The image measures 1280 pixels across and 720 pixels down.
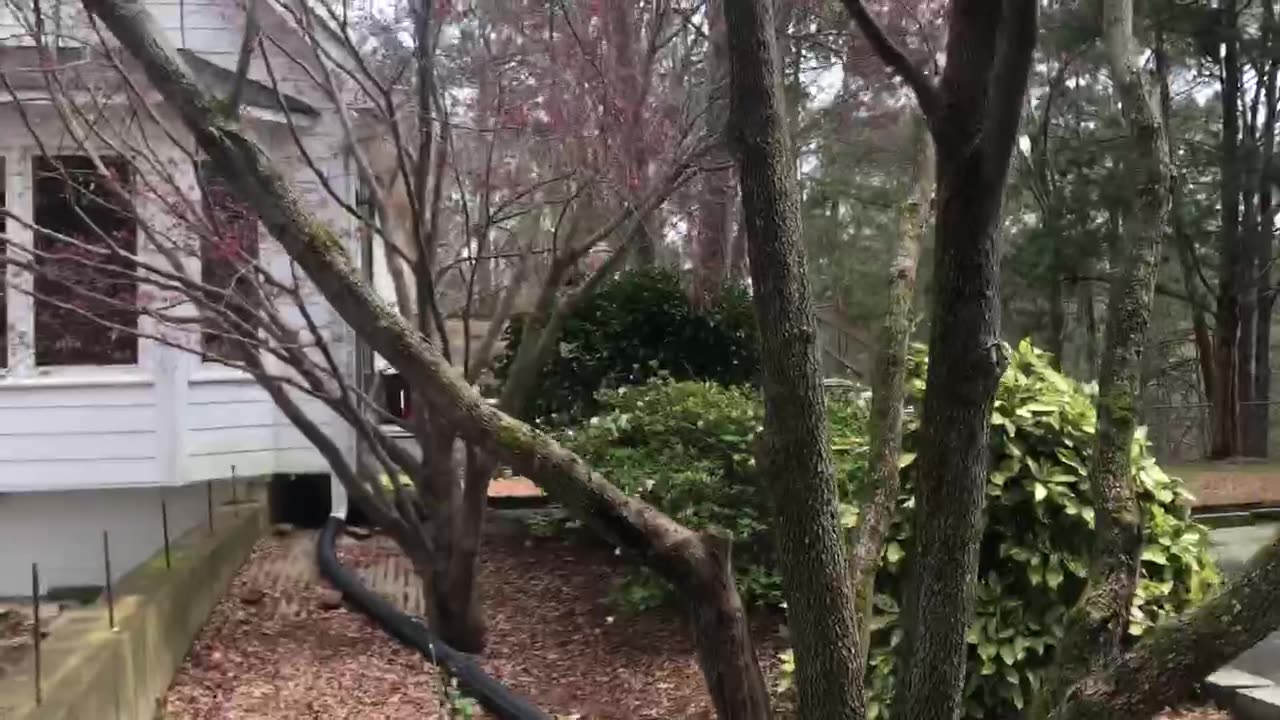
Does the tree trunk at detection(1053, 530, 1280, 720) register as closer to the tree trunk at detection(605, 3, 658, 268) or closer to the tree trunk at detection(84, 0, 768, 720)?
the tree trunk at detection(84, 0, 768, 720)

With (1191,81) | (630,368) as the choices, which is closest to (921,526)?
(630,368)

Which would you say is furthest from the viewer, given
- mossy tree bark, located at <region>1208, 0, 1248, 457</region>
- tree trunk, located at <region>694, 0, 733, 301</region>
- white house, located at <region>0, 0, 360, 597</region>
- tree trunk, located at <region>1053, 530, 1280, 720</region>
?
mossy tree bark, located at <region>1208, 0, 1248, 457</region>

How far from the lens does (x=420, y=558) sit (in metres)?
5.64

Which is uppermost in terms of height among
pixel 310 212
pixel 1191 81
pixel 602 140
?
pixel 1191 81

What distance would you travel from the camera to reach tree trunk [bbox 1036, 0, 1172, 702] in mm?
2682

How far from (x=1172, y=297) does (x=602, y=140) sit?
12.3 m

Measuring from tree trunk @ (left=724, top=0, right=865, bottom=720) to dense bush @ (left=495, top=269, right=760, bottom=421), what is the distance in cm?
596

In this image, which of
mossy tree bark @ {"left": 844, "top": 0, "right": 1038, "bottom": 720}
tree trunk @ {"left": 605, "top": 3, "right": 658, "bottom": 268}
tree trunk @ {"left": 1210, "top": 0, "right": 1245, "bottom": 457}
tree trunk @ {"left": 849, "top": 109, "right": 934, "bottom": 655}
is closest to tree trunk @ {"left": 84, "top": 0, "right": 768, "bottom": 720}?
mossy tree bark @ {"left": 844, "top": 0, "right": 1038, "bottom": 720}

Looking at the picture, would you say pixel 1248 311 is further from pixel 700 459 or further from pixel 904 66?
pixel 904 66

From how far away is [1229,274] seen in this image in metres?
14.8

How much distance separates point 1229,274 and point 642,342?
9.74 meters

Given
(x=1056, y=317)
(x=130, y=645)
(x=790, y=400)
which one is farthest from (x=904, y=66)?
(x=1056, y=317)

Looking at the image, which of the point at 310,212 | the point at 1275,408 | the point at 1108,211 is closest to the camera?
the point at 310,212

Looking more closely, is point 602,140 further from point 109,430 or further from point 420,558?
point 109,430
